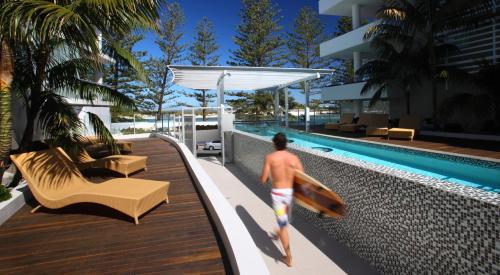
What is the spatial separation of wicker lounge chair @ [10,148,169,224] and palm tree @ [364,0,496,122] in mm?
13552

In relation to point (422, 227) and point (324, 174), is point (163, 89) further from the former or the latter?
point (422, 227)

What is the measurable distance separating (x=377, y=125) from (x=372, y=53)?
8.48m

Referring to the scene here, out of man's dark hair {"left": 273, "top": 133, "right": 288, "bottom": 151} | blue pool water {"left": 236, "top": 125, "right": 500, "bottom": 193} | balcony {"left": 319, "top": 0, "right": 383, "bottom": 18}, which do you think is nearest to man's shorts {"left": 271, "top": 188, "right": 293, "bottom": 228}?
man's dark hair {"left": 273, "top": 133, "right": 288, "bottom": 151}

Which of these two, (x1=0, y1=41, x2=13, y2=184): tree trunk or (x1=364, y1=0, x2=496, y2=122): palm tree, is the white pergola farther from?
(x1=0, y1=41, x2=13, y2=184): tree trunk

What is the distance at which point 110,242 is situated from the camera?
3389 mm

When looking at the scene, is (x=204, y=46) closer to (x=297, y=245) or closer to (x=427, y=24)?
(x=427, y=24)

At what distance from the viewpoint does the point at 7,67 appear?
4.07 m

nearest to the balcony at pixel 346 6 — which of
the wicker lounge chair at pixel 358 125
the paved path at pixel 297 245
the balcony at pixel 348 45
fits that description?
the balcony at pixel 348 45

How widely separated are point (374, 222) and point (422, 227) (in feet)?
2.60

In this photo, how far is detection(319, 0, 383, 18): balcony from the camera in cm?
2080

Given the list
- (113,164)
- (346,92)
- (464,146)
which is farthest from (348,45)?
(113,164)

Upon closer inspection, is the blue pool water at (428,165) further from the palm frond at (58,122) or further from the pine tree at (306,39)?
the pine tree at (306,39)

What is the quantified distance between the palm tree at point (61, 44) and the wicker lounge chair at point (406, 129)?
410 inches

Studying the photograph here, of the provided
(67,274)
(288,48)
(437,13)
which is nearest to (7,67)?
(67,274)
